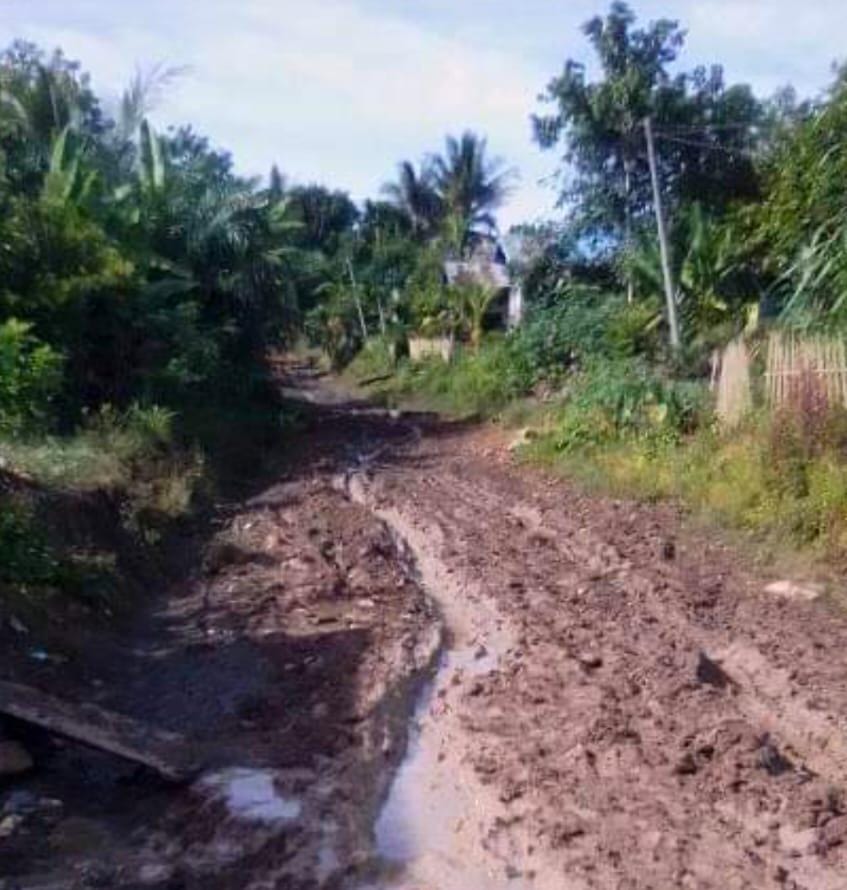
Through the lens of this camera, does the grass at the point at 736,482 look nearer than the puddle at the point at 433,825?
No

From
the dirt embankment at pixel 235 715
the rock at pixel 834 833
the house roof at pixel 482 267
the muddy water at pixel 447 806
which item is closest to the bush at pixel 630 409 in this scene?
the dirt embankment at pixel 235 715

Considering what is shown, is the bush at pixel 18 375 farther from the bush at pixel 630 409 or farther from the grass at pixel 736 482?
the bush at pixel 630 409

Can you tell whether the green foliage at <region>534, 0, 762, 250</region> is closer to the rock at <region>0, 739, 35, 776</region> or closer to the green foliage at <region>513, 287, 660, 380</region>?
the green foliage at <region>513, 287, 660, 380</region>

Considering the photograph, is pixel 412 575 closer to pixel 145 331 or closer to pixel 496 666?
pixel 496 666

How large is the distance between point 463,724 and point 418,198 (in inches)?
1889

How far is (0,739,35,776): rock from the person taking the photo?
22.6ft

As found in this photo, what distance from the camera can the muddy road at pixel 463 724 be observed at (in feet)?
18.8

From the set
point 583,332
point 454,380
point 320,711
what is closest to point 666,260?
point 583,332

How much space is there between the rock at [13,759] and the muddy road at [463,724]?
6cm

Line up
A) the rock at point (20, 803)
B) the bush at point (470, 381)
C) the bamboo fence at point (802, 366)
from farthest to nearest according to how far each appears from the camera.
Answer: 1. the bush at point (470, 381)
2. the bamboo fence at point (802, 366)
3. the rock at point (20, 803)

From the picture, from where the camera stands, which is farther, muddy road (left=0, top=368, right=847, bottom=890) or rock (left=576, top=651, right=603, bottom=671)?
rock (left=576, top=651, right=603, bottom=671)

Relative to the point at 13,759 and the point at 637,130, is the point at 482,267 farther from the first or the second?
the point at 13,759

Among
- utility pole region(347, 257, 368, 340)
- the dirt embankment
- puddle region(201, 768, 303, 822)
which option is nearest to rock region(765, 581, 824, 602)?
the dirt embankment

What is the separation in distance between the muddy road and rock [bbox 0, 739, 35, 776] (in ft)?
0.19
